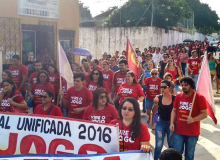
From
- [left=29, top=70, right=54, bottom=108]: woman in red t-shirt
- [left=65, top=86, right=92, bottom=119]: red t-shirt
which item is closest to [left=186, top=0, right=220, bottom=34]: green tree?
[left=29, top=70, right=54, bottom=108]: woman in red t-shirt

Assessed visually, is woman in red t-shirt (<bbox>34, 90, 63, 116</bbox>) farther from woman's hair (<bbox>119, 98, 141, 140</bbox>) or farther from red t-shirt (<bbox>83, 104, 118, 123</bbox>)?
woman's hair (<bbox>119, 98, 141, 140</bbox>)

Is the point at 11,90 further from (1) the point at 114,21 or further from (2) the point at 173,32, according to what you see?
(2) the point at 173,32

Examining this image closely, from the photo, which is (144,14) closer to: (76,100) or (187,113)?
(76,100)

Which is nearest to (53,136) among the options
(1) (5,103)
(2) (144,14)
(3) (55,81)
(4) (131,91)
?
(1) (5,103)

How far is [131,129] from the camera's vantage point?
167 inches

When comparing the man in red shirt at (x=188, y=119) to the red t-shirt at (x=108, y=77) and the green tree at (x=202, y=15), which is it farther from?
the green tree at (x=202, y=15)

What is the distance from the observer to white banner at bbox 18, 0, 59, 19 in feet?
44.8

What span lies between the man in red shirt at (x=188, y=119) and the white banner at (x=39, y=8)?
32.0ft

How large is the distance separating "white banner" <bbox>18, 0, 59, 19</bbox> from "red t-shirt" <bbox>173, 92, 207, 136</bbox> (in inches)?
384

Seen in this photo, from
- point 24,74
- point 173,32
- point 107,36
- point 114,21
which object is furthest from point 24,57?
point 173,32

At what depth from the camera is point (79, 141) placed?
453cm

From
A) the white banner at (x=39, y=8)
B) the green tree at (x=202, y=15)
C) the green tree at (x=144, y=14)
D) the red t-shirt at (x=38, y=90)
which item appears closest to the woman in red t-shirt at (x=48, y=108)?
the red t-shirt at (x=38, y=90)

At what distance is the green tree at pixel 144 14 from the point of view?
96.3 ft

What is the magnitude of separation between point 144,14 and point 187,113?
83.0 ft
